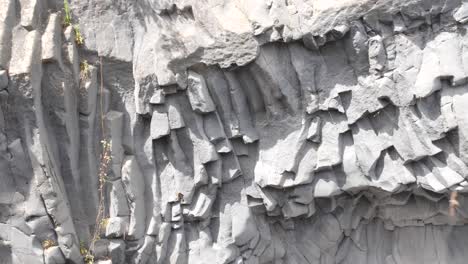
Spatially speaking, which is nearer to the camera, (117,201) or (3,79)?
(3,79)

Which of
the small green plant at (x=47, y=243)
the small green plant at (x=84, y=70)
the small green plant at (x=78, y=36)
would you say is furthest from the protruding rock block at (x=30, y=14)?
the small green plant at (x=47, y=243)

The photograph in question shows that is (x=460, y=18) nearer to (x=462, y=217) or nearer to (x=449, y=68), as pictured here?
(x=449, y=68)

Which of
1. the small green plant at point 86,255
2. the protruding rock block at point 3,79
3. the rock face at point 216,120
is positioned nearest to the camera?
the protruding rock block at point 3,79

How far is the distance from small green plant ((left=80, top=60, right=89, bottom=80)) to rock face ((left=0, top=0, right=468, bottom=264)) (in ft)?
0.04

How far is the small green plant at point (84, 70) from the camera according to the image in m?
3.20

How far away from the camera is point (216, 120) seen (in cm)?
329

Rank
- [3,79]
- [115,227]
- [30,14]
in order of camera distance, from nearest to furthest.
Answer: [3,79]
[30,14]
[115,227]

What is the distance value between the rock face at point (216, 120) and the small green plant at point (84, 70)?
14mm

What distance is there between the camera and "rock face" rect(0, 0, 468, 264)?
3.01 m

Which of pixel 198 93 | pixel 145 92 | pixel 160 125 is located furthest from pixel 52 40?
pixel 198 93

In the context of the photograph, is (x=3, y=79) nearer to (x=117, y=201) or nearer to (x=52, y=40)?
(x=52, y=40)

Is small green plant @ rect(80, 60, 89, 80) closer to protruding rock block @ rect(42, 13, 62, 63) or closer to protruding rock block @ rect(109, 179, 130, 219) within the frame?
protruding rock block @ rect(42, 13, 62, 63)

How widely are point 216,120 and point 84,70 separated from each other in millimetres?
862

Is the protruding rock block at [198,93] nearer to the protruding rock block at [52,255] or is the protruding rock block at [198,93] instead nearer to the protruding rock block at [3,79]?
the protruding rock block at [3,79]
